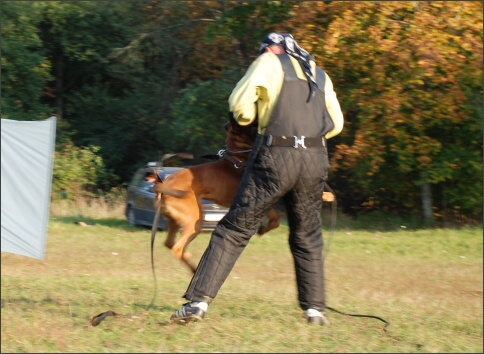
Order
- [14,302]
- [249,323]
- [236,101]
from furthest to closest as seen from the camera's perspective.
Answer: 1. [14,302]
2. [249,323]
3. [236,101]

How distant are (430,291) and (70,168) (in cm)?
1500

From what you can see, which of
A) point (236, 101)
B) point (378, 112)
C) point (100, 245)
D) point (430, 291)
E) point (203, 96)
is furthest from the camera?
point (203, 96)

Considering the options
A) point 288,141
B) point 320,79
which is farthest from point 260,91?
point 320,79

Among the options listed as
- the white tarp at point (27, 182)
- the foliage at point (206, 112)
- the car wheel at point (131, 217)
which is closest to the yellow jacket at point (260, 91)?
the white tarp at point (27, 182)

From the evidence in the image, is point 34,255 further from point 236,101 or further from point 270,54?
point 270,54

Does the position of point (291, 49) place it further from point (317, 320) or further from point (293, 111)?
point (317, 320)

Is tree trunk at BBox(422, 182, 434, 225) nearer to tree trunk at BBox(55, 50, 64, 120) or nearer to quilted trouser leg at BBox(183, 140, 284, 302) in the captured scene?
tree trunk at BBox(55, 50, 64, 120)

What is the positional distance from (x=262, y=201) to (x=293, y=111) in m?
0.66

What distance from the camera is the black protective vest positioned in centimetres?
566

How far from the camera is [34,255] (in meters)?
5.65

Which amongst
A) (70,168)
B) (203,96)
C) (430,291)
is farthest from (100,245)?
(70,168)

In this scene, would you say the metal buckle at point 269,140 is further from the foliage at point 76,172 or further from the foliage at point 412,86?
the foliage at point 76,172

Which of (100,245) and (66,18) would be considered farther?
(66,18)

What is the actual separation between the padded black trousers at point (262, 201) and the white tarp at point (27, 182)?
3.74ft
